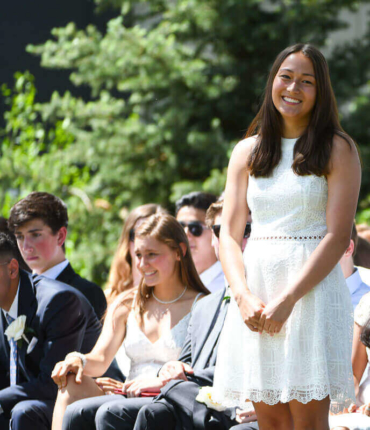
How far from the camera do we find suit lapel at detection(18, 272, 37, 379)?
166 inches

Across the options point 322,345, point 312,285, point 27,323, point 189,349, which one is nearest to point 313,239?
point 312,285

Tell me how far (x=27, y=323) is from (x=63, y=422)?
2.37 feet

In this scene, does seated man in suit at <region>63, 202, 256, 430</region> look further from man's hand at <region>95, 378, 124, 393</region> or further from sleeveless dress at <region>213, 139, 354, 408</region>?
sleeveless dress at <region>213, 139, 354, 408</region>

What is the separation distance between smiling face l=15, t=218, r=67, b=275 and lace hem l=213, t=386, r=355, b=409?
8.16ft

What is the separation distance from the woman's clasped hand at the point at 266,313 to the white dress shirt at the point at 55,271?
2.49 meters

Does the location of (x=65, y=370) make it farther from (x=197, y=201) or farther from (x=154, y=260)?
(x=197, y=201)

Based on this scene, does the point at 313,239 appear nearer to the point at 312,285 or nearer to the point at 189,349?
the point at 312,285

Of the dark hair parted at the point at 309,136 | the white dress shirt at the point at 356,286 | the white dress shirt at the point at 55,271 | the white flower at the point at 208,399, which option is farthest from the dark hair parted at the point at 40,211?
the dark hair parted at the point at 309,136

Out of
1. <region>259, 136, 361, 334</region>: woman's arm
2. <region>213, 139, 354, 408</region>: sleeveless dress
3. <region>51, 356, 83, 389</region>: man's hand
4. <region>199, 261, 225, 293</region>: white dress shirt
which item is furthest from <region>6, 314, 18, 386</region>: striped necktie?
<region>259, 136, 361, 334</region>: woman's arm

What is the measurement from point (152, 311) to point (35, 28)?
327 inches

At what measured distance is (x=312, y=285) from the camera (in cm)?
265

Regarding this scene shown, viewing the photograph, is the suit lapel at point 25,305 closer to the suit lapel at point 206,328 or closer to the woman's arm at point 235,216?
the suit lapel at point 206,328

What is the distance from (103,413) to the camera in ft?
12.1

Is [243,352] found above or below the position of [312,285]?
below
